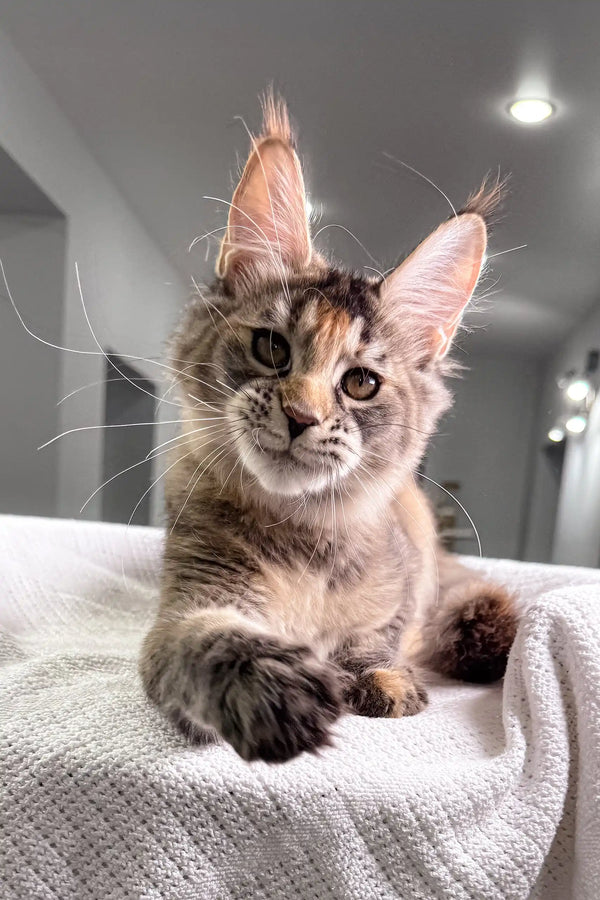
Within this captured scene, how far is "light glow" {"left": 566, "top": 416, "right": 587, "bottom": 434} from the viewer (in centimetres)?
178

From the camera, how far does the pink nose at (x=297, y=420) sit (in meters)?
0.78

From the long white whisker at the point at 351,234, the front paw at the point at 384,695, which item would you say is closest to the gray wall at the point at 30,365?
the long white whisker at the point at 351,234

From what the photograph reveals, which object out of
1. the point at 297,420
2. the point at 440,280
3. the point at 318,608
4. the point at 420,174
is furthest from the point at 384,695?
the point at 420,174

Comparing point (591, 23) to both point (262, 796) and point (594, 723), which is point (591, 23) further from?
point (262, 796)

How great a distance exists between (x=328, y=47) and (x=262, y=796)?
1.43 m

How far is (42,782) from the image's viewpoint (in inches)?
25.5

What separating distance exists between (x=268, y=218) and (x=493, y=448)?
0.94 metres

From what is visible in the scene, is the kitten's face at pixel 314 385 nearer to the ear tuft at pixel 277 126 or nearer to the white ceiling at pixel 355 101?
the ear tuft at pixel 277 126

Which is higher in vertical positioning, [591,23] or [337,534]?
[591,23]

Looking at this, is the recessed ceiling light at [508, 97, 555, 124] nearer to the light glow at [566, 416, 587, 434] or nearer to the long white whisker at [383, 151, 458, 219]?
the long white whisker at [383, 151, 458, 219]

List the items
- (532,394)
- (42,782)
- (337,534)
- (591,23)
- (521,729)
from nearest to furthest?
(42,782)
(521,729)
(337,534)
(591,23)
(532,394)

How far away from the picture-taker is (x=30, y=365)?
166 centimetres

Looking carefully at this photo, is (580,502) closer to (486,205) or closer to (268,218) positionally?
(486,205)

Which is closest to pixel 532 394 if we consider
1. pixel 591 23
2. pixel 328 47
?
pixel 591 23
